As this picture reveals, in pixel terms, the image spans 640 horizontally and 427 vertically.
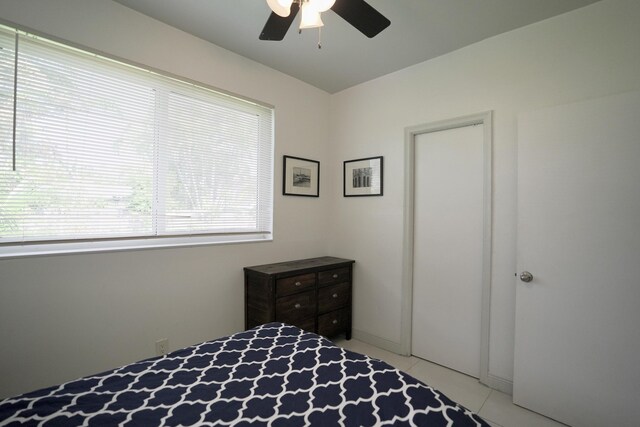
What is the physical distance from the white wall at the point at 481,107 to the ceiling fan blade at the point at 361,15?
46.9 inches

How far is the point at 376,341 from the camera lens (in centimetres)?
294

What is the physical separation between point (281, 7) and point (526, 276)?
2209 millimetres

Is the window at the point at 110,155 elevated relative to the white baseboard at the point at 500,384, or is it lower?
elevated

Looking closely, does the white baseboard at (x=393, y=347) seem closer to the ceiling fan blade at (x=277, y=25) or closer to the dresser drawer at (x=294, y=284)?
the dresser drawer at (x=294, y=284)

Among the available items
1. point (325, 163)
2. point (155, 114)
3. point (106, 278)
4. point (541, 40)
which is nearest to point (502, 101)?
point (541, 40)

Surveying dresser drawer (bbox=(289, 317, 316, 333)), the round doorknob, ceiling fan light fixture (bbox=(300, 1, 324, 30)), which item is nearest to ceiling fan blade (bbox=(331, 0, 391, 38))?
ceiling fan light fixture (bbox=(300, 1, 324, 30))

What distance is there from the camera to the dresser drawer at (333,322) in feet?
9.16

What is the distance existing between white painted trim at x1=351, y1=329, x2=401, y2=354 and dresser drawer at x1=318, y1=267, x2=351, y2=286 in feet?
1.95

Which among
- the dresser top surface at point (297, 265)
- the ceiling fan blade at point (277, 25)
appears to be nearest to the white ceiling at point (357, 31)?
the ceiling fan blade at point (277, 25)

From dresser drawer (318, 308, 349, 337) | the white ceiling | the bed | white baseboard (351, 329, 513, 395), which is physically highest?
the white ceiling

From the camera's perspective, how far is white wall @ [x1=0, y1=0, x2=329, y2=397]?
166cm

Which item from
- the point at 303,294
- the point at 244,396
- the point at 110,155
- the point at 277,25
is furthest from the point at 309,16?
the point at 303,294

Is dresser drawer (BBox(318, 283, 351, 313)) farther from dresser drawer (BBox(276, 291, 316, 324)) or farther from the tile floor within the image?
the tile floor

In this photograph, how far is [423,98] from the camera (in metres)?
2.64
